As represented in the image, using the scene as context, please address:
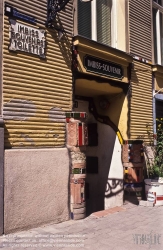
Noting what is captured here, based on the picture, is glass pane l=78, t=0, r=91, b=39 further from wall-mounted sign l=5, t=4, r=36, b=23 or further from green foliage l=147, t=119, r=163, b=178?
green foliage l=147, t=119, r=163, b=178

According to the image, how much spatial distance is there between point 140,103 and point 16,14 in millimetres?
4402

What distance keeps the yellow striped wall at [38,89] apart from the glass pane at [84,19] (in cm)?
68

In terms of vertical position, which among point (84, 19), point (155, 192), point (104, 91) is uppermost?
point (84, 19)

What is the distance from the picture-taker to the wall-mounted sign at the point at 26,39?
5.42 metres

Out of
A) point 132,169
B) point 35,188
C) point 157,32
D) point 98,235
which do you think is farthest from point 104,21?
point 98,235

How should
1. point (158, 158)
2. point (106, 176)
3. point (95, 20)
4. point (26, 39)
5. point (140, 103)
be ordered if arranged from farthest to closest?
point (158, 158) → point (140, 103) → point (106, 176) → point (95, 20) → point (26, 39)

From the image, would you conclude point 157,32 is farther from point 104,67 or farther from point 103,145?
point 103,145

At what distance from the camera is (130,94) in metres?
8.05

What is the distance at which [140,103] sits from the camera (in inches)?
331

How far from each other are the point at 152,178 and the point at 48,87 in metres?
4.16

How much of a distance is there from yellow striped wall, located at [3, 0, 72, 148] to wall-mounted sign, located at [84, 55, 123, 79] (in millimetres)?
563

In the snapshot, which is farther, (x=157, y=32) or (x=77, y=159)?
(x=157, y=32)

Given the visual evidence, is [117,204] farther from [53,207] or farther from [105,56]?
[105,56]

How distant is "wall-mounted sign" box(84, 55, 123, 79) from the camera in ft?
22.3
